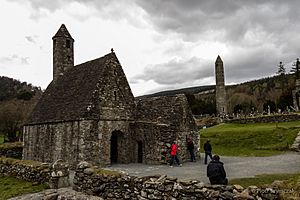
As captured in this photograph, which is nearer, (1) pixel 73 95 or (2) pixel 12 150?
(1) pixel 73 95

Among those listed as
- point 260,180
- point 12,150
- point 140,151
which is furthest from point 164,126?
point 12,150

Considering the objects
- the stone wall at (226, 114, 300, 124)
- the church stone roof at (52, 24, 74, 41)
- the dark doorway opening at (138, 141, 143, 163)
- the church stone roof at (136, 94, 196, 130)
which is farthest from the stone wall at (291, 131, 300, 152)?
the church stone roof at (52, 24, 74, 41)

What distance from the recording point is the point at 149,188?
33.9ft

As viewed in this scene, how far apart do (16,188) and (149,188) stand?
869cm

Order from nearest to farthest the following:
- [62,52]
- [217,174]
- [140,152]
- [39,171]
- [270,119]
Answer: [217,174] < [39,171] < [140,152] < [62,52] < [270,119]

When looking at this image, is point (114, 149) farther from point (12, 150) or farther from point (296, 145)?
point (296, 145)

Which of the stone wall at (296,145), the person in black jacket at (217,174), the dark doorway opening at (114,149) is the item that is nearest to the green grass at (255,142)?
the stone wall at (296,145)

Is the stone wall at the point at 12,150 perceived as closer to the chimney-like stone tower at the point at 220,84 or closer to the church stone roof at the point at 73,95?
the church stone roof at the point at 73,95

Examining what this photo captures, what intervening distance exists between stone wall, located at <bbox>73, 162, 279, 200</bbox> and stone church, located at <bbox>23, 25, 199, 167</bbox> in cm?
879

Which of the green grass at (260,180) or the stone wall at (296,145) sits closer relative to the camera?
the green grass at (260,180)

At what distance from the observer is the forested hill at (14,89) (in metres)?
79.6

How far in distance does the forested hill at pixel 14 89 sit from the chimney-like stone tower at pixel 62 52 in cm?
4674

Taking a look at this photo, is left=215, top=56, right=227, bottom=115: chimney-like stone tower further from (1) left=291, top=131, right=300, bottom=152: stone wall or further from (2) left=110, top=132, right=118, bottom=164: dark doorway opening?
(2) left=110, top=132, right=118, bottom=164: dark doorway opening

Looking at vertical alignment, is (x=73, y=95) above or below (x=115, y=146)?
above
